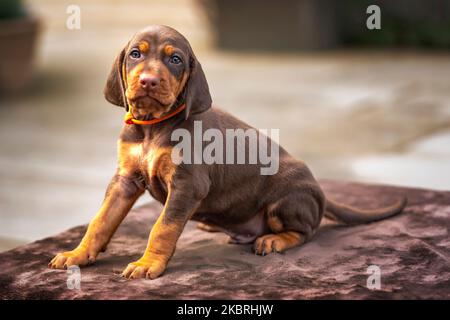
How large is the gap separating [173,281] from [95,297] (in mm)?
313

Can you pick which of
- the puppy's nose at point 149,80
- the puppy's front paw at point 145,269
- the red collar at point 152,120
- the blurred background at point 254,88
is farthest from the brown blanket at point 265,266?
the blurred background at point 254,88

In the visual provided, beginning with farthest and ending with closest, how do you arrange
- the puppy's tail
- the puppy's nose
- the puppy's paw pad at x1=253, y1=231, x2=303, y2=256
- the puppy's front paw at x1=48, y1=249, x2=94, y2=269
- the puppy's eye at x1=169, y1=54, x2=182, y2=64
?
the puppy's tail < the puppy's paw pad at x1=253, y1=231, x2=303, y2=256 < the puppy's front paw at x1=48, y1=249, x2=94, y2=269 < the puppy's eye at x1=169, y1=54, x2=182, y2=64 < the puppy's nose

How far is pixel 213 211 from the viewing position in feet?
11.0

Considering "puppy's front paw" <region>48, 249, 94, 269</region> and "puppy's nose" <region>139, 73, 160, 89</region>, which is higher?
"puppy's nose" <region>139, 73, 160, 89</region>

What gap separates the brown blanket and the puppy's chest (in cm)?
34

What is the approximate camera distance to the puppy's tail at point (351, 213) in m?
3.81

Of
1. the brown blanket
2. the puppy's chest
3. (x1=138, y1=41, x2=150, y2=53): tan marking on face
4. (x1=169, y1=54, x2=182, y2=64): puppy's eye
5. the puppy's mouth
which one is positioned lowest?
the brown blanket

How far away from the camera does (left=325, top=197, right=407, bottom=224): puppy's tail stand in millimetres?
3812

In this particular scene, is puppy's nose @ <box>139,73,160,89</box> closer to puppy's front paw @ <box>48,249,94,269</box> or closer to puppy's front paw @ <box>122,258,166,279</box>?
puppy's front paw @ <box>122,258,166,279</box>

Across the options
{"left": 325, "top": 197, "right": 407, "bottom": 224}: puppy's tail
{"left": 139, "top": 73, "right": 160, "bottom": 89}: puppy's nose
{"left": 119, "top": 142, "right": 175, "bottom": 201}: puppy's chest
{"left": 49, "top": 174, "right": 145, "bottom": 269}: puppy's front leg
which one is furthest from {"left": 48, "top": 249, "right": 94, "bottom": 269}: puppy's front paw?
{"left": 325, "top": 197, "right": 407, "bottom": 224}: puppy's tail

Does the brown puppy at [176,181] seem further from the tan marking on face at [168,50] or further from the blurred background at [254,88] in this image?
the blurred background at [254,88]

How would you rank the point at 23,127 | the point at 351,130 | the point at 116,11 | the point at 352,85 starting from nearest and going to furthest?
the point at 351,130 → the point at 23,127 → the point at 352,85 → the point at 116,11

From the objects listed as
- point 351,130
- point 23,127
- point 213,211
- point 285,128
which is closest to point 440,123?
point 351,130

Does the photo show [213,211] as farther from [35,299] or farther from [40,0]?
[40,0]
